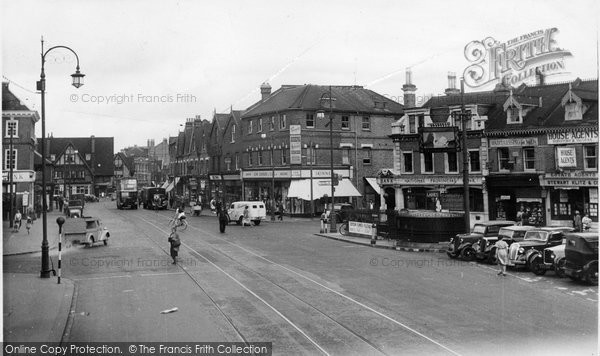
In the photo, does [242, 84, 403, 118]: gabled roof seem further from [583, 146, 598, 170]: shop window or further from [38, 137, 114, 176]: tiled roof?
[38, 137, 114, 176]: tiled roof

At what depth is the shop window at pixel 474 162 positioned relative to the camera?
120ft

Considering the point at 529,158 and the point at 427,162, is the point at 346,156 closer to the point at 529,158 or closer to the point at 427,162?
the point at 427,162

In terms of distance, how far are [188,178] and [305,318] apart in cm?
6752

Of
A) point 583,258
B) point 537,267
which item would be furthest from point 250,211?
point 583,258

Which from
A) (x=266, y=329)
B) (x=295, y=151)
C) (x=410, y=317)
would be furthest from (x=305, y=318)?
(x=295, y=151)

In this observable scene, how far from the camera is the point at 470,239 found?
21.7 metres

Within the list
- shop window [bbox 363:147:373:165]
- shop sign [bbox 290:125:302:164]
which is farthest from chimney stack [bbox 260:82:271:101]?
shop window [bbox 363:147:373:165]

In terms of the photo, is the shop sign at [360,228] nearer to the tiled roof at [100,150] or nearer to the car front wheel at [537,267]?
the car front wheel at [537,267]

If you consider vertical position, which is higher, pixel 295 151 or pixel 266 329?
pixel 295 151

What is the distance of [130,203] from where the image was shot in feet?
210

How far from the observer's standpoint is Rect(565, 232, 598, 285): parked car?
15602mm

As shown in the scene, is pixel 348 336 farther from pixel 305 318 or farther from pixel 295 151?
pixel 295 151

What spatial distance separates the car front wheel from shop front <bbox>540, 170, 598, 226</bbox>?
14.4 meters

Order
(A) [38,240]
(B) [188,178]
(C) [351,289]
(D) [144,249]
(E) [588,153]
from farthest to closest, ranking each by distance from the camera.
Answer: (B) [188,178], (E) [588,153], (A) [38,240], (D) [144,249], (C) [351,289]
